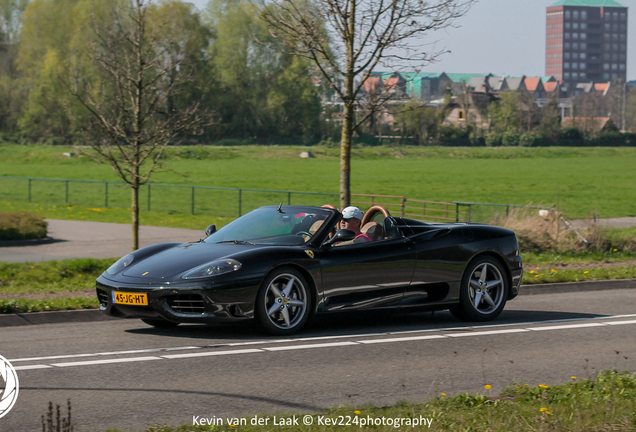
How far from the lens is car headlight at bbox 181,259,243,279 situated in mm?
7704

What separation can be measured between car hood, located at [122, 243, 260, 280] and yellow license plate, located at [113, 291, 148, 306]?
216 millimetres

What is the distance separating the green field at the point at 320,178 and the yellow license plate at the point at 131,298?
1271cm

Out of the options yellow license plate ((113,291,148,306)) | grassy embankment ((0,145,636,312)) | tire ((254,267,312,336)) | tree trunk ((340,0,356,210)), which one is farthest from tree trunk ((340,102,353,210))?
yellow license plate ((113,291,148,306))

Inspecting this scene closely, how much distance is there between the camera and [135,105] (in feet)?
50.6

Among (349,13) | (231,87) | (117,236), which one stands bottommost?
(117,236)

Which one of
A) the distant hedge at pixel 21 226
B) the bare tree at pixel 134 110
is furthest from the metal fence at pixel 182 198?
the bare tree at pixel 134 110

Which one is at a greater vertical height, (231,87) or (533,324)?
(231,87)

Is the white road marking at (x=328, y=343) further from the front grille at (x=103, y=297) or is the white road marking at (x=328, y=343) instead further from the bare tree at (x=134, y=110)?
the bare tree at (x=134, y=110)

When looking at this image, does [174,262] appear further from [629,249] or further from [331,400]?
[629,249]

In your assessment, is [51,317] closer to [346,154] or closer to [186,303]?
[186,303]

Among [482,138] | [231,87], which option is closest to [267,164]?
[231,87]

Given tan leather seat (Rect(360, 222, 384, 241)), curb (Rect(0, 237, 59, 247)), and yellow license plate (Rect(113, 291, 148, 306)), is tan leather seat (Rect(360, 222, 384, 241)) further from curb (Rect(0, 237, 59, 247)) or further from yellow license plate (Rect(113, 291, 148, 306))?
curb (Rect(0, 237, 59, 247))

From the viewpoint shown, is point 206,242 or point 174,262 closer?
point 174,262

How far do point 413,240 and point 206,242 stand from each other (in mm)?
2284
